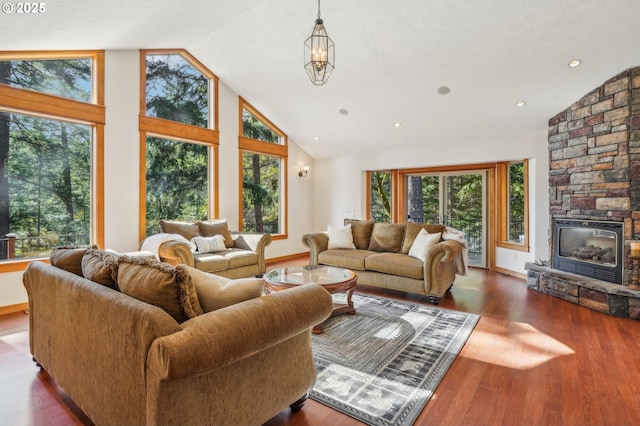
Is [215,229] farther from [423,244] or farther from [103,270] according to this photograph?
[103,270]

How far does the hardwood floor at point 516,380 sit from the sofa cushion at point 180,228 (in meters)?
1.75

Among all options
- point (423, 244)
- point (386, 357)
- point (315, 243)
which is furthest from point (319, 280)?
point (315, 243)

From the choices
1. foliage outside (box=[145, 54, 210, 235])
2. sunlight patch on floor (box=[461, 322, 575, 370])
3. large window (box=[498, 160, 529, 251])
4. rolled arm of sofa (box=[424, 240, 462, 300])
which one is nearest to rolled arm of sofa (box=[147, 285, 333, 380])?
sunlight patch on floor (box=[461, 322, 575, 370])

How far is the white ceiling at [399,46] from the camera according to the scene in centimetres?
318

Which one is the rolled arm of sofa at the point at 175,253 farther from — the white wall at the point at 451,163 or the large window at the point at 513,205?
the large window at the point at 513,205

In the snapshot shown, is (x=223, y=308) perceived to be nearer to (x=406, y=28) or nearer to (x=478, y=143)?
(x=406, y=28)

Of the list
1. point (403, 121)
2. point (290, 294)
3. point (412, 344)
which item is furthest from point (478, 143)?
point (290, 294)

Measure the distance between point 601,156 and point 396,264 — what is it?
2667 mm

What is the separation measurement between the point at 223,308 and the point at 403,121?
474 cm

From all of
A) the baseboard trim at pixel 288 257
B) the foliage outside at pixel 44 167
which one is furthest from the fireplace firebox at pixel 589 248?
the foliage outside at pixel 44 167

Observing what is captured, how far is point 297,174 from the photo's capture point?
728cm

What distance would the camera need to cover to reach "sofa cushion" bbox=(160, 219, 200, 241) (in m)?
4.68

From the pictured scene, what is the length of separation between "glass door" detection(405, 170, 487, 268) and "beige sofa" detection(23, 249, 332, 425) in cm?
506

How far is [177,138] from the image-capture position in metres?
5.20
